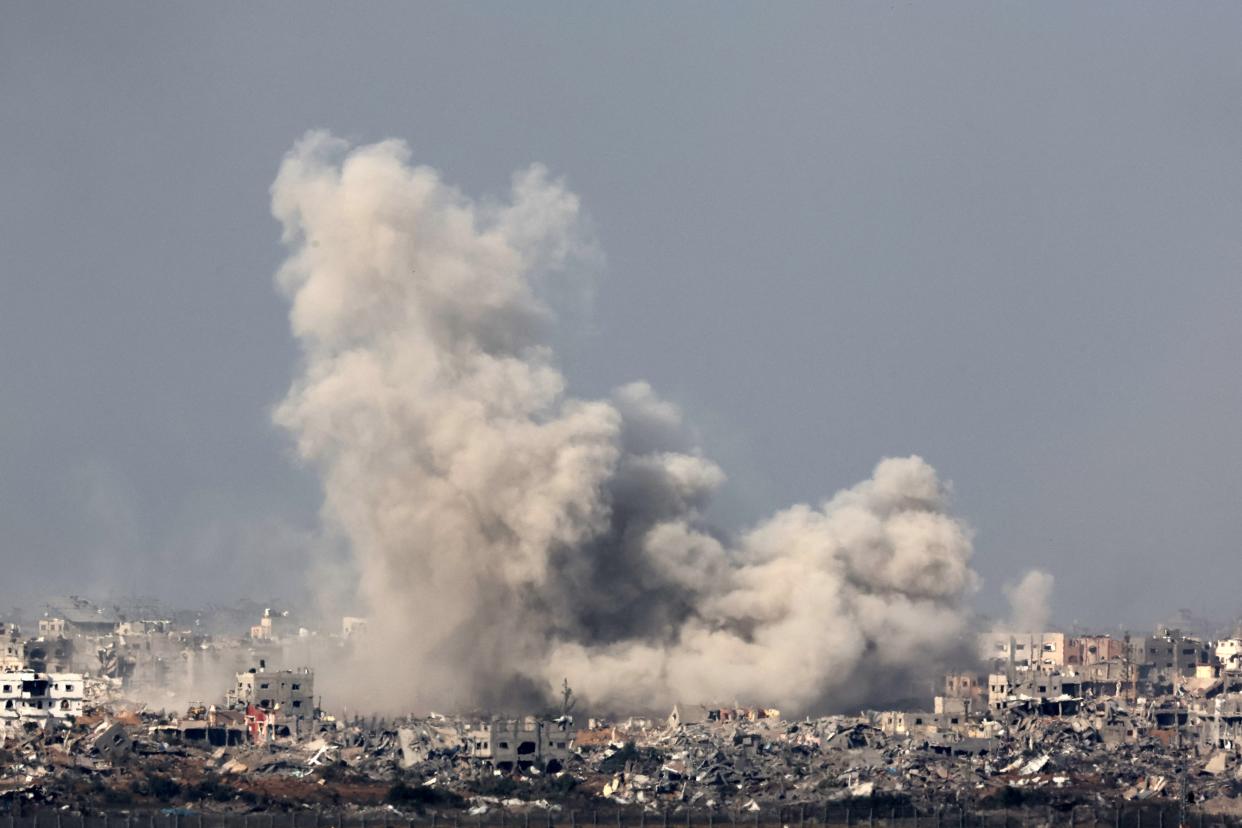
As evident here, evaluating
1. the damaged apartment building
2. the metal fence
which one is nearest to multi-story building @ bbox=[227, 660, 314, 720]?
the damaged apartment building

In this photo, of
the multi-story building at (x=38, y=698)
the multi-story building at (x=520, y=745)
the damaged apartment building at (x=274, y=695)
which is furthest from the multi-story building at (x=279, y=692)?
the multi-story building at (x=520, y=745)

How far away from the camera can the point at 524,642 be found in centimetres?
7425

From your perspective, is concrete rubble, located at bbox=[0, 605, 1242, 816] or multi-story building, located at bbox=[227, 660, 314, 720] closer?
concrete rubble, located at bbox=[0, 605, 1242, 816]

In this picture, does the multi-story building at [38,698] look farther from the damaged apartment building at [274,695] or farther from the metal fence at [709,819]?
the metal fence at [709,819]

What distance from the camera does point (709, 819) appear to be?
54875 mm

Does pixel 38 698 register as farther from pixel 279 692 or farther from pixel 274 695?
pixel 279 692

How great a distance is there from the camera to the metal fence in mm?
53469

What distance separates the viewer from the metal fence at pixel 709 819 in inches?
2105

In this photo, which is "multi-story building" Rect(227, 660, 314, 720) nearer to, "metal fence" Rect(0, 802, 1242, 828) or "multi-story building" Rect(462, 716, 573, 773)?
"multi-story building" Rect(462, 716, 573, 773)

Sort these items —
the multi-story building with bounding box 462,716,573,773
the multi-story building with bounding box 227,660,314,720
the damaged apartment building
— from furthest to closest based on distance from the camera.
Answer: the multi-story building with bounding box 227,660,314,720, the damaged apartment building, the multi-story building with bounding box 462,716,573,773

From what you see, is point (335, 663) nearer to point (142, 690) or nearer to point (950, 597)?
point (142, 690)

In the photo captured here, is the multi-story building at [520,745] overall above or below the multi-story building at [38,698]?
below

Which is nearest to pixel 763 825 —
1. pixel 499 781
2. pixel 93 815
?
pixel 499 781

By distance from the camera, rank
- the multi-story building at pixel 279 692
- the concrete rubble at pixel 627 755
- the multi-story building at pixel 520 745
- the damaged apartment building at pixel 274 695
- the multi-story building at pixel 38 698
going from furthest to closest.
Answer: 1. the multi-story building at pixel 279 692
2. the multi-story building at pixel 38 698
3. the damaged apartment building at pixel 274 695
4. the multi-story building at pixel 520 745
5. the concrete rubble at pixel 627 755
